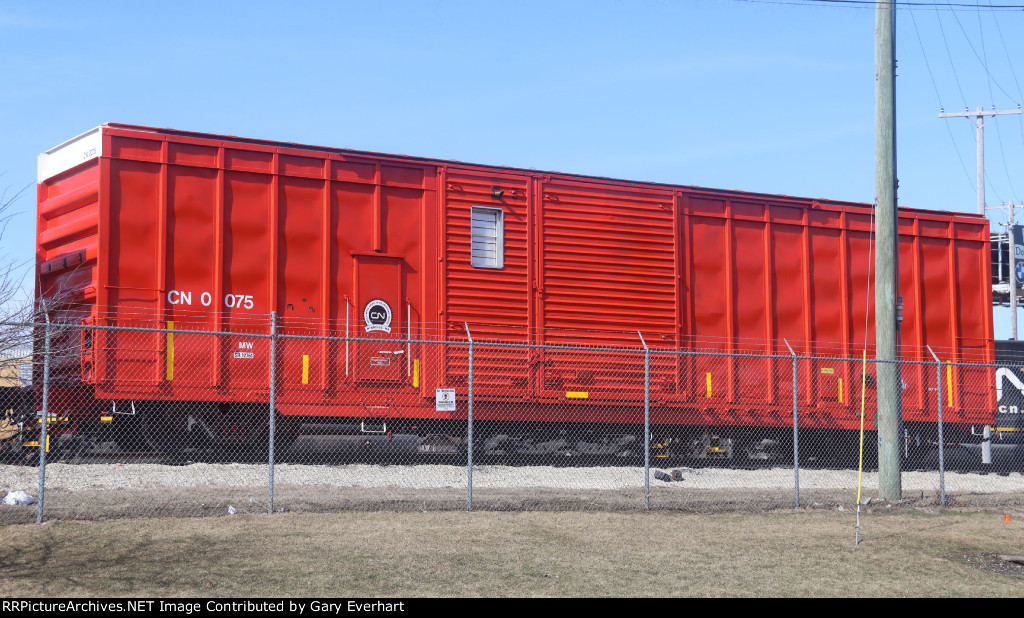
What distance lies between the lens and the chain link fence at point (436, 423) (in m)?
11.4

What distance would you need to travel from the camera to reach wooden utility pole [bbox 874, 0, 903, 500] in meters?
12.8

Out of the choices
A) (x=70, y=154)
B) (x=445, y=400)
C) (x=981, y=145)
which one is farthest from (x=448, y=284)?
(x=981, y=145)

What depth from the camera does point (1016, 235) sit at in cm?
3000

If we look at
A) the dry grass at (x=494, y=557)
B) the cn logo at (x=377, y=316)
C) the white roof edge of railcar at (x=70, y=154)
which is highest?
the white roof edge of railcar at (x=70, y=154)

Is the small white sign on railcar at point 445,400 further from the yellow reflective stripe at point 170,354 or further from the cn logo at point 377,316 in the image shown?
the yellow reflective stripe at point 170,354

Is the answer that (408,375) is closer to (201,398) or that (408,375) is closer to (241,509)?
(201,398)

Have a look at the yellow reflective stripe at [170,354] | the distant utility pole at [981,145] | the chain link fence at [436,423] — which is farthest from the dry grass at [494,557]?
the distant utility pole at [981,145]

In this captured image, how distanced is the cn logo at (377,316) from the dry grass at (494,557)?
4165mm

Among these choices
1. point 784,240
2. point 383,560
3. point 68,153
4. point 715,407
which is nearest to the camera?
point 383,560

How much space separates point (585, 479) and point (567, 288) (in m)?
3.05

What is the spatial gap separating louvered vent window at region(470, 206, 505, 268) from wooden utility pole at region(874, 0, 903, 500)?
5461 millimetres

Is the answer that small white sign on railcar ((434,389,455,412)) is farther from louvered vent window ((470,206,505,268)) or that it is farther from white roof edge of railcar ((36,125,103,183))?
white roof edge of railcar ((36,125,103,183))

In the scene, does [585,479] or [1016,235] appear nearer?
[585,479]
